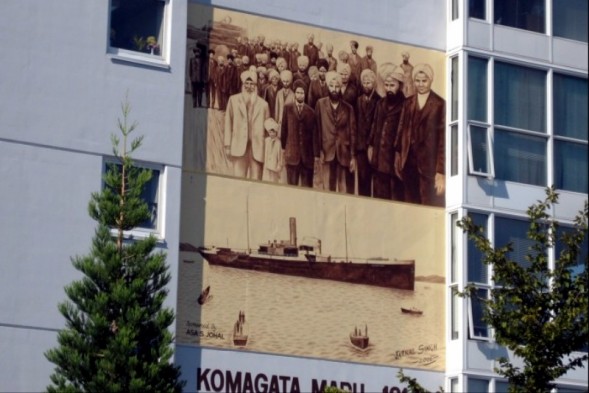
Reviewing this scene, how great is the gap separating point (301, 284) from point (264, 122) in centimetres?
256

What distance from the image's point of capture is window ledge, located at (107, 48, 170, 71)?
23.8m

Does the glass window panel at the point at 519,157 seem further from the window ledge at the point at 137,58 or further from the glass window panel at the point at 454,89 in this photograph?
the window ledge at the point at 137,58

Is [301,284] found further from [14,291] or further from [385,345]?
[14,291]

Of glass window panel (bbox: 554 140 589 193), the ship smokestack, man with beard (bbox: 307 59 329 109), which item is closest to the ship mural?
the ship smokestack

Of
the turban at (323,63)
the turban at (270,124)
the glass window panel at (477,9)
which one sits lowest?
the turban at (270,124)

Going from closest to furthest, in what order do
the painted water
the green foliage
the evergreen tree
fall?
the evergreen tree, the green foliage, the painted water

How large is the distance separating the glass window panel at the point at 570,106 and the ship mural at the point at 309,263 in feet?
12.7

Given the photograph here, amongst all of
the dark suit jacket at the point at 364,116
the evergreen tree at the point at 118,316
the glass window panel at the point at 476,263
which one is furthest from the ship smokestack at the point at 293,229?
the evergreen tree at the point at 118,316

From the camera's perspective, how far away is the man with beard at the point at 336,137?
25.7 metres

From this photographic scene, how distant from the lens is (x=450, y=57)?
27172mm

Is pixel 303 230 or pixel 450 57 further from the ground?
pixel 450 57

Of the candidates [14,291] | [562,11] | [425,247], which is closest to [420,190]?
[425,247]

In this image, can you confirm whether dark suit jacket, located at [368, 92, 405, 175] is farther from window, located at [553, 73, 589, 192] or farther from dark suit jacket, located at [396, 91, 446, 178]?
window, located at [553, 73, 589, 192]

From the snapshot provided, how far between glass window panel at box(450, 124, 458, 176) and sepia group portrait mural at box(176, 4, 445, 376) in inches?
7.0
